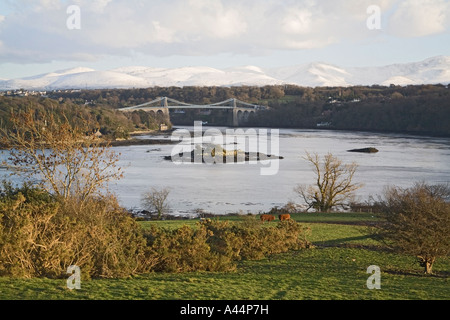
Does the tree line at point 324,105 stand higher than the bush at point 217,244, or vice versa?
the tree line at point 324,105

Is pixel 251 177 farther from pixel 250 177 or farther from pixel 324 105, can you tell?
pixel 324 105

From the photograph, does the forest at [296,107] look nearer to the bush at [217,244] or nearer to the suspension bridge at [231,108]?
the suspension bridge at [231,108]

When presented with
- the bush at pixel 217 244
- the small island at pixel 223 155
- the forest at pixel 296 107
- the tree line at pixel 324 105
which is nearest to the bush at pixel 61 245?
the bush at pixel 217 244

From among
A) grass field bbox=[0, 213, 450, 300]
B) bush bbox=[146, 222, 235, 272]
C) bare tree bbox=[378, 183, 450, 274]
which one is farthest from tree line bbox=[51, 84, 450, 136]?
bush bbox=[146, 222, 235, 272]

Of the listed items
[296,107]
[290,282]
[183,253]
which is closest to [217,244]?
[183,253]
